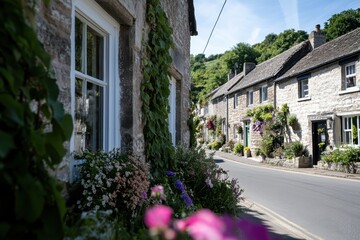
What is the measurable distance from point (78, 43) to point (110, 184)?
4.22 ft

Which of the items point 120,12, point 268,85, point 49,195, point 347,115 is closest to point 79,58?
point 120,12

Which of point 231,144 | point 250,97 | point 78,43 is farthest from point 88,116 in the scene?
point 231,144

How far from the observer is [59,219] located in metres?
1.17

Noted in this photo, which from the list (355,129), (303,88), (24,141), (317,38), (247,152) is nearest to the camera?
(24,141)

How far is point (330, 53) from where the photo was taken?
60.4 ft

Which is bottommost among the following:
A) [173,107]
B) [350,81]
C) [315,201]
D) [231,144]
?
[315,201]

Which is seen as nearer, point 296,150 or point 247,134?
point 296,150

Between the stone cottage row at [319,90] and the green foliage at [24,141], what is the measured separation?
1661 cm

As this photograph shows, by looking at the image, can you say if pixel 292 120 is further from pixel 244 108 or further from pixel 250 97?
pixel 244 108

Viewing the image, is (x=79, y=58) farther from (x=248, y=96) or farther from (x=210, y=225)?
(x=248, y=96)

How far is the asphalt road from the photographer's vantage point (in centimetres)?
631

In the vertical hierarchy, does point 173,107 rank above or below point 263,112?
below

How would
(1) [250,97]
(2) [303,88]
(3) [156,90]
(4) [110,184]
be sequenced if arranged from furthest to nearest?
(1) [250,97]
(2) [303,88]
(3) [156,90]
(4) [110,184]

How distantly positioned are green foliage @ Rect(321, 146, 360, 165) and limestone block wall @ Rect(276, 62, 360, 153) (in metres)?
1.14
